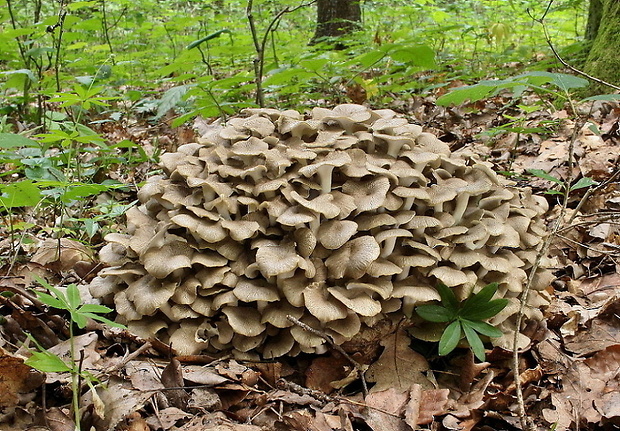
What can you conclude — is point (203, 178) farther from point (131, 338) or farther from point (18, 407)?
point (18, 407)

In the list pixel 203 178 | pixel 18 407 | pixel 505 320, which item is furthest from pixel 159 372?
pixel 505 320

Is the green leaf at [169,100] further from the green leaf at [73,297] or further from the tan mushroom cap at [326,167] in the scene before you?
the green leaf at [73,297]

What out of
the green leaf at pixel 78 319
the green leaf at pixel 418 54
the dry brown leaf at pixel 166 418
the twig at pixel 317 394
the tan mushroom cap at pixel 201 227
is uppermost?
the green leaf at pixel 418 54

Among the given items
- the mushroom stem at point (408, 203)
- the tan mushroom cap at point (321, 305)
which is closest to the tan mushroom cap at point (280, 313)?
the tan mushroom cap at point (321, 305)

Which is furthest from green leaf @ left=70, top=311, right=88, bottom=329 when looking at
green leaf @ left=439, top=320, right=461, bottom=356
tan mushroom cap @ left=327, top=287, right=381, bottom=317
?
green leaf @ left=439, top=320, right=461, bottom=356

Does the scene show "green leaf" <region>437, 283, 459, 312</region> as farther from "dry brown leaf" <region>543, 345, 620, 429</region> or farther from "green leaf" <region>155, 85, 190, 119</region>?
"green leaf" <region>155, 85, 190, 119</region>

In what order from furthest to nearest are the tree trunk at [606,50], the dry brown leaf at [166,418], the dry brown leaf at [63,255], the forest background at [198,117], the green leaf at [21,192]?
the tree trunk at [606,50] < the dry brown leaf at [63,255] < the forest background at [198,117] < the green leaf at [21,192] < the dry brown leaf at [166,418]

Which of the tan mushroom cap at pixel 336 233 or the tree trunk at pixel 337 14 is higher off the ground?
the tree trunk at pixel 337 14
